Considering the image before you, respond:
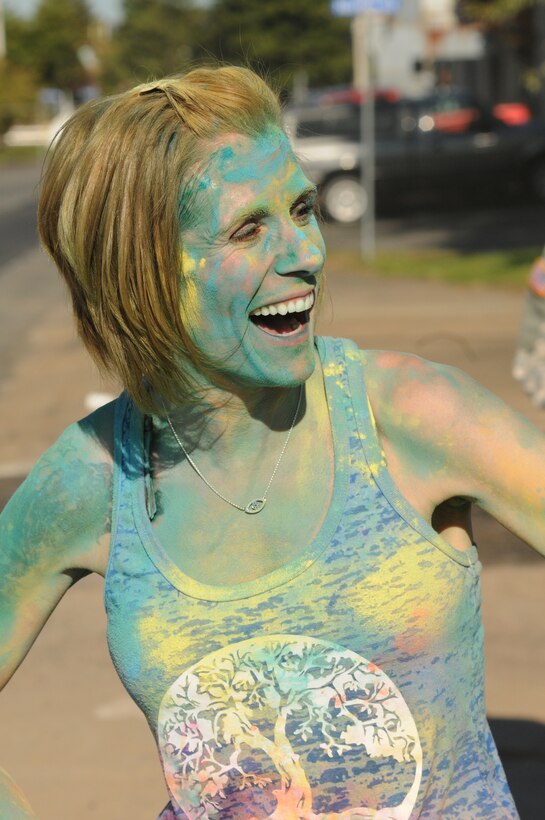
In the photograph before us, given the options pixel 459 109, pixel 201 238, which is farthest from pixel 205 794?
pixel 459 109

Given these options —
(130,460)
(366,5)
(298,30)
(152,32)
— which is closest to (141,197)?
(130,460)

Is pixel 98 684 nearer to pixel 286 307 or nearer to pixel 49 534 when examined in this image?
pixel 49 534

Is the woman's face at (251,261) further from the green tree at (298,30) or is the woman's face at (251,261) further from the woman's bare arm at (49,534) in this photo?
the green tree at (298,30)

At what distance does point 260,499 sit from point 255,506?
0.01 m

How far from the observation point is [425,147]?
21.6m

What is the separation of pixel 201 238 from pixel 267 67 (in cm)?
52

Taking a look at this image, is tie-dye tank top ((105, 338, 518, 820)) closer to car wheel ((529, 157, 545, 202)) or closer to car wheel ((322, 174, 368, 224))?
car wheel ((322, 174, 368, 224))

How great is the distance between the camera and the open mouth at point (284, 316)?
1673 mm

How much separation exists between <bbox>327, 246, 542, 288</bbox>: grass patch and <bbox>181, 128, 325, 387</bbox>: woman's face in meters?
12.6

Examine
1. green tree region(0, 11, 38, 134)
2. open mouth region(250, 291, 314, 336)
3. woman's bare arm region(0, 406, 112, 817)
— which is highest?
open mouth region(250, 291, 314, 336)

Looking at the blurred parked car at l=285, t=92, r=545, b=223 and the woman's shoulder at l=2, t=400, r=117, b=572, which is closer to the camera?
the woman's shoulder at l=2, t=400, r=117, b=572

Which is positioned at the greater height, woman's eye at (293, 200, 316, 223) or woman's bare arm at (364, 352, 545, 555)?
woman's eye at (293, 200, 316, 223)

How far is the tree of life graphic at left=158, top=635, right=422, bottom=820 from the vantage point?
5.52ft

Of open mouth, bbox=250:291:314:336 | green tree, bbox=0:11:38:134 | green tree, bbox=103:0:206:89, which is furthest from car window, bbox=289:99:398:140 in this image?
green tree, bbox=103:0:206:89
